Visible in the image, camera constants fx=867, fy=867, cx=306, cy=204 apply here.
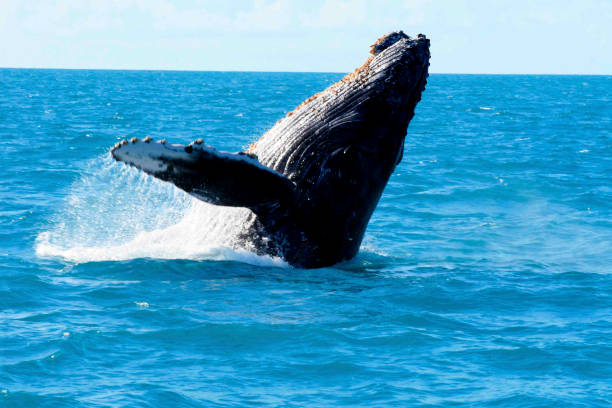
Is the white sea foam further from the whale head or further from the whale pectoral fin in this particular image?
the whale pectoral fin

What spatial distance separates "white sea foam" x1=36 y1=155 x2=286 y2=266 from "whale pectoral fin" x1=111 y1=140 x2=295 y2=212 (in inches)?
43.7

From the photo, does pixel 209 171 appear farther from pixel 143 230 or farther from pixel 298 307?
pixel 143 230

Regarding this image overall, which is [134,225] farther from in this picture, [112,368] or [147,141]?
[112,368]

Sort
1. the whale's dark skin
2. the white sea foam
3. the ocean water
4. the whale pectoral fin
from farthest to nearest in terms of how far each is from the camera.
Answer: the white sea foam → the whale's dark skin → the whale pectoral fin → the ocean water

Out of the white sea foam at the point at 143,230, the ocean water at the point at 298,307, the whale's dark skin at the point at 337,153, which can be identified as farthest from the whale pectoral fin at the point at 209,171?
the ocean water at the point at 298,307

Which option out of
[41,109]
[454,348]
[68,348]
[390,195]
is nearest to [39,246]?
[68,348]

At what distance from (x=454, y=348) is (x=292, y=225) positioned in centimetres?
314

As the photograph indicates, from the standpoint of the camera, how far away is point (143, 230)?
14.4m

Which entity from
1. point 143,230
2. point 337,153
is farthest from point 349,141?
point 143,230

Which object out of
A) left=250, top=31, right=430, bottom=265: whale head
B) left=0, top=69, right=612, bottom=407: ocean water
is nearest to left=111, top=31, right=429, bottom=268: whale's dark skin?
left=250, top=31, right=430, bottom=265: whale head

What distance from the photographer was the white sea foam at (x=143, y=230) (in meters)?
11.8

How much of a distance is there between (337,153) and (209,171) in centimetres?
211

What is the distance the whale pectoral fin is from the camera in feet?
29.5

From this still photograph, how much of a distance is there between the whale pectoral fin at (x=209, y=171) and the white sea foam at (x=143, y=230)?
3.64 ft
